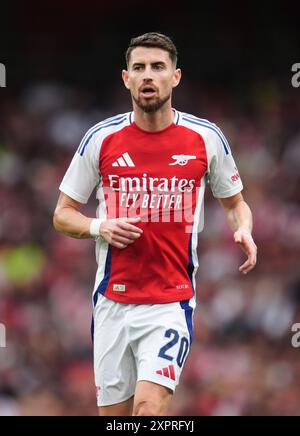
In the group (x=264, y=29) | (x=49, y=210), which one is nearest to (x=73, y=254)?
(x=49, y=210)

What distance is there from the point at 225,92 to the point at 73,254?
2.95 meters

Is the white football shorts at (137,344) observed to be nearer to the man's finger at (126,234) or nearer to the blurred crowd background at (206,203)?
the man's finger at (126,234)

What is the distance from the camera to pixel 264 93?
1244 centimetres

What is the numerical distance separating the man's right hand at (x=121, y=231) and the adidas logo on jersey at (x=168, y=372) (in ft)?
2.50

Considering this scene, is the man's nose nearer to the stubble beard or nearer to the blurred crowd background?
the stubble beard

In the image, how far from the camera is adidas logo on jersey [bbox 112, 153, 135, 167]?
19.7ft

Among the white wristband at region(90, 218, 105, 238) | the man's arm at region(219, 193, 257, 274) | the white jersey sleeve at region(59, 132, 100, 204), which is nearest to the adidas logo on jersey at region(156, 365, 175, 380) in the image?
the man's arm at region(219, 193, 257, 274)

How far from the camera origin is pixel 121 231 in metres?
5.61

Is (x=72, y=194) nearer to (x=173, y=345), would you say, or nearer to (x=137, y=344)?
(x=137, y=344)

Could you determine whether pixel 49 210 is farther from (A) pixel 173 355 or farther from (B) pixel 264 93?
(A) pixel 173 355

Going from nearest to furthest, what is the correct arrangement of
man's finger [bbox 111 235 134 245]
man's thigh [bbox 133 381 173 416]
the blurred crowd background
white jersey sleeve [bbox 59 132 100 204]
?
man's thigh [bbox 133 381 173 416] < man's finger [bbox 111 235 134 245] < white jersey sleeve [bbox 59 132 100 204] < the blurred crowd background

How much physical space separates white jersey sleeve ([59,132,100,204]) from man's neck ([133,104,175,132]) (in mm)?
299

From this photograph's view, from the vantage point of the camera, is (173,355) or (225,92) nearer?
(173,355)

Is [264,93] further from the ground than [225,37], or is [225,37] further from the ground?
[225,37]
